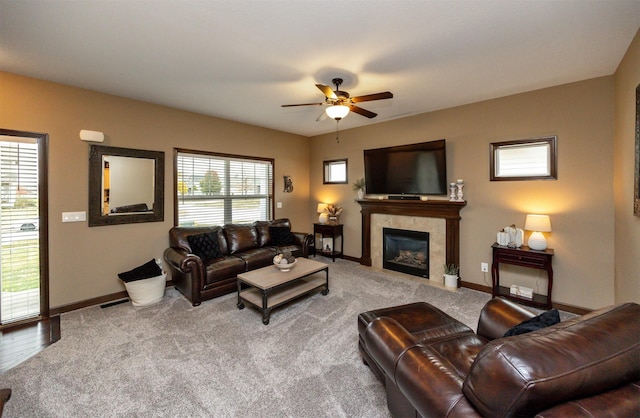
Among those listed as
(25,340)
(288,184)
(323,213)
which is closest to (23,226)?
(25,340)

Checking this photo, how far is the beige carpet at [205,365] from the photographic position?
1825 mm

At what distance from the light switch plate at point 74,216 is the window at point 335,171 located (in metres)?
4.28

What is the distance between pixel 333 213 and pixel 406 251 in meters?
1.75

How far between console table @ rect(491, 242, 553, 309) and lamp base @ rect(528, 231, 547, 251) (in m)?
0.05

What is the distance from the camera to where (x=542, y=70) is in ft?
9.51

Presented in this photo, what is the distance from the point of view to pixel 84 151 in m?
3.40

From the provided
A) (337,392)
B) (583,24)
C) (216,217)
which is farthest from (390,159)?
(337,392)

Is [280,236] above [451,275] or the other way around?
above

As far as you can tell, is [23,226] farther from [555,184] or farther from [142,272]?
[555,184]

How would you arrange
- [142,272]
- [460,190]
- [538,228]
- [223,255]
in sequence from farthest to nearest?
[223,255] → [460,190] → [142,272] → [538,228]

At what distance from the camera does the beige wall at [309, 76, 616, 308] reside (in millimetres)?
3066

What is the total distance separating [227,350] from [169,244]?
2.44 metres

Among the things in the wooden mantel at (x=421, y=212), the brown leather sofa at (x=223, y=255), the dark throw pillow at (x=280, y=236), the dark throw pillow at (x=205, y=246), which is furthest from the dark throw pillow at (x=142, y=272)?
the wooden mantel at (x=421, y=212)

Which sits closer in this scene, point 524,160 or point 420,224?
A: point 524,160
